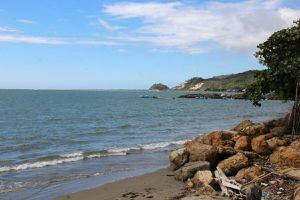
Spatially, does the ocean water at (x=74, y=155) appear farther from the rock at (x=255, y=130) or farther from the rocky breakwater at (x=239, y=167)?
the rock at (x=255, y=130)

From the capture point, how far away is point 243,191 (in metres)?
14.3

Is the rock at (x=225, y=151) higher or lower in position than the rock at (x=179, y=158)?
higher

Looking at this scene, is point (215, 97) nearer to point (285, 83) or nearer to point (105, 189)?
point (285, 83)

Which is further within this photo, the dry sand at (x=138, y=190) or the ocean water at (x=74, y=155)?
the ocean water at (x=74, y=155)

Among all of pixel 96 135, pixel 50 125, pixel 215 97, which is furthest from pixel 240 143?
pixel 215 97

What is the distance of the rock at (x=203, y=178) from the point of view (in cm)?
1630

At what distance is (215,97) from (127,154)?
109m

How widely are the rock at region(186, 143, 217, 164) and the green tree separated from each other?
7576mm

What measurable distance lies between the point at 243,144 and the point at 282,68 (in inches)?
259

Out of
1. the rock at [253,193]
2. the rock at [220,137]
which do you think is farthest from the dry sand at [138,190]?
the rock at [253,193]

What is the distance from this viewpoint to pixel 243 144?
20.5 m

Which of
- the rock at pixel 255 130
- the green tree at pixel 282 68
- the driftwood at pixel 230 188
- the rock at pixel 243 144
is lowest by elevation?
the driftwood at pixel 230 188

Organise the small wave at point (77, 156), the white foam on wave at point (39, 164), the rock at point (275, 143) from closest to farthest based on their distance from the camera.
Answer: the rock at point (275, 143), the white foam on wave at point (39, 164), the small wave at point (77, 156)

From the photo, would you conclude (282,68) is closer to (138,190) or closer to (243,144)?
(243,144)
